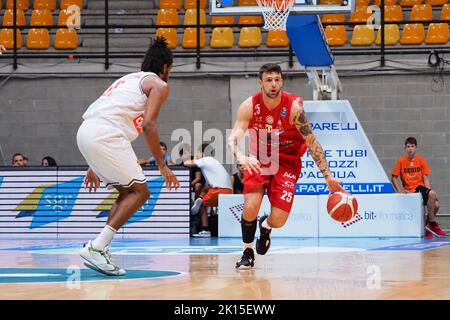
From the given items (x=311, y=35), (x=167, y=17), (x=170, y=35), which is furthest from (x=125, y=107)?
(x=167, y=17)

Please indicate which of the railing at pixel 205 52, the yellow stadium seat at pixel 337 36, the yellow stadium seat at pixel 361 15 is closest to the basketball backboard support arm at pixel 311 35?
the railing at pixel 205 52

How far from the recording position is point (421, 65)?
18734 millimetres

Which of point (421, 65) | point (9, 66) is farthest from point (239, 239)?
point (9, 66)

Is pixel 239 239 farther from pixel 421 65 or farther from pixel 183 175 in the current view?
pixel 421 65

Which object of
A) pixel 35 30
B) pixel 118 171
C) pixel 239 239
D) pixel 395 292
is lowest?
pixel 239 239

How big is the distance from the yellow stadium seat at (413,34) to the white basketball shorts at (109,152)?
1253cm

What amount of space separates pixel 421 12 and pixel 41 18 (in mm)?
8199

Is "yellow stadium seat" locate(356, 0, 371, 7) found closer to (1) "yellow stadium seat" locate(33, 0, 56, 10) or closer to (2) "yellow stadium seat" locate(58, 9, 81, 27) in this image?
(2) "yellow stadium seat" locate(58, 9, 81, 27)

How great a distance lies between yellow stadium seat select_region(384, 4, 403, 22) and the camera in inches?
795

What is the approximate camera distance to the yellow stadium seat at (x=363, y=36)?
64.5 ft

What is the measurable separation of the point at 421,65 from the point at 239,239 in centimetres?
578

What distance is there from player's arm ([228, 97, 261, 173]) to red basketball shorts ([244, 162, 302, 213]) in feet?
1.28

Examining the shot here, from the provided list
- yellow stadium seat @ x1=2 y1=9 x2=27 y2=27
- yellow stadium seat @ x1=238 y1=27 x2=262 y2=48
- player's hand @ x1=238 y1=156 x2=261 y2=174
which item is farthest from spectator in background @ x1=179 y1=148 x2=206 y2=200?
player's hand @ x1=238 y1=156 x2=261 y2=174
